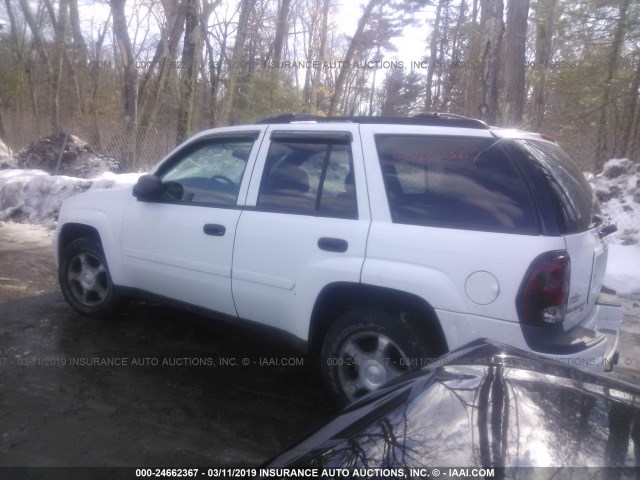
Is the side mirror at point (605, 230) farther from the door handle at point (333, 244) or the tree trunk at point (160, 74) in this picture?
the tree trunk at point (160, 74)

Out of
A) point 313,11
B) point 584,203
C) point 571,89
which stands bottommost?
point 584,203

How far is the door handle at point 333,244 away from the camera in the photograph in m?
3.42

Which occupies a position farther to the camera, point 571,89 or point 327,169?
point 571,89

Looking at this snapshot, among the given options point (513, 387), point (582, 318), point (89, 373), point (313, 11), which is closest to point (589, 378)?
point (513, 387)

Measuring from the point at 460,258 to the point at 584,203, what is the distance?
985 millimetres

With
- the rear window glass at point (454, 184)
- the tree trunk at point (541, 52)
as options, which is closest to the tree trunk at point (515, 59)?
the tree trunk at point (541, 52)

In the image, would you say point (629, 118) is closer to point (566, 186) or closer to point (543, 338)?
point (566, 186)

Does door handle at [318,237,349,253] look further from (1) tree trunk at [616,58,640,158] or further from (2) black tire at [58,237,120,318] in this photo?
(1) tree trunk at [616,58,640,158]

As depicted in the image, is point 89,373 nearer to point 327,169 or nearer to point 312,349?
point 312,349

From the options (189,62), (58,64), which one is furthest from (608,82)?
(58,64)

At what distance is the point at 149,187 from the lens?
442 centimetres

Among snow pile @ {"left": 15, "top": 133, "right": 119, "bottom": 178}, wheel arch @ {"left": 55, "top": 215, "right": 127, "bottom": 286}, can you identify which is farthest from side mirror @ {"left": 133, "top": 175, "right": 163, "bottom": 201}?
snow pile @ {"left": 15, "top": 133, "right": 119, "bottom": 178}

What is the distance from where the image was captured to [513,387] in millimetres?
2047

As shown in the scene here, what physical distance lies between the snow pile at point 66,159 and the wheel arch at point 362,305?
40.7 feet
